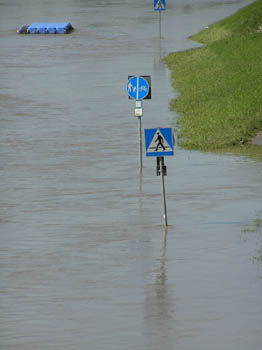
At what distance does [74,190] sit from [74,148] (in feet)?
20.1

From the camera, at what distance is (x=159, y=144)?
18.4m

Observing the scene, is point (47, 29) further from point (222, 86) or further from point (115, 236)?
point (115, 236)

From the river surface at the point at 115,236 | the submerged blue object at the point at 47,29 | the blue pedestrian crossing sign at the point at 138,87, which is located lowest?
the river surface at the point at 115,236

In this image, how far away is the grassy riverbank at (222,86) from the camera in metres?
29.8

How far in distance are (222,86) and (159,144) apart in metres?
21.7

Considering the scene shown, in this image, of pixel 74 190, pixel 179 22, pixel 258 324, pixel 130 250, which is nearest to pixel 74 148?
pixel 74 190

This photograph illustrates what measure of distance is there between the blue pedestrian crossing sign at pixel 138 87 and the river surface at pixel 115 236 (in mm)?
2059

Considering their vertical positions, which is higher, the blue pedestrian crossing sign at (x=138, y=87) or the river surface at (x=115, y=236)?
the blue pedestrian crossing sign at (x=138, y=87)

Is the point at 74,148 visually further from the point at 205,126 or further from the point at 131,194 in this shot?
the point at 131,194

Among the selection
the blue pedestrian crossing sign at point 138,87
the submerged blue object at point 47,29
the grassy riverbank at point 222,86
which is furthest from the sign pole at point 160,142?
the submerged blue object at point 47,29

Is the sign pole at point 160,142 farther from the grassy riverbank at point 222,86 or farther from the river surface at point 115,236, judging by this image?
the grassy riverbank at point 222,86

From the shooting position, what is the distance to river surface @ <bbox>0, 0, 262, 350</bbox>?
13.2 m

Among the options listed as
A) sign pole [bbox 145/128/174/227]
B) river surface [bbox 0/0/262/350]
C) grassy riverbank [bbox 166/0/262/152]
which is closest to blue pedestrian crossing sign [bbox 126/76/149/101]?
river surface [bbox 0/0/262/350]

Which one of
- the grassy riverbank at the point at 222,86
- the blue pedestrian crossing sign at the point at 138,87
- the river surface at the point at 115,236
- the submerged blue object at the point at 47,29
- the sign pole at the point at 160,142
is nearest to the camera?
the river surface at the point at 115,236
